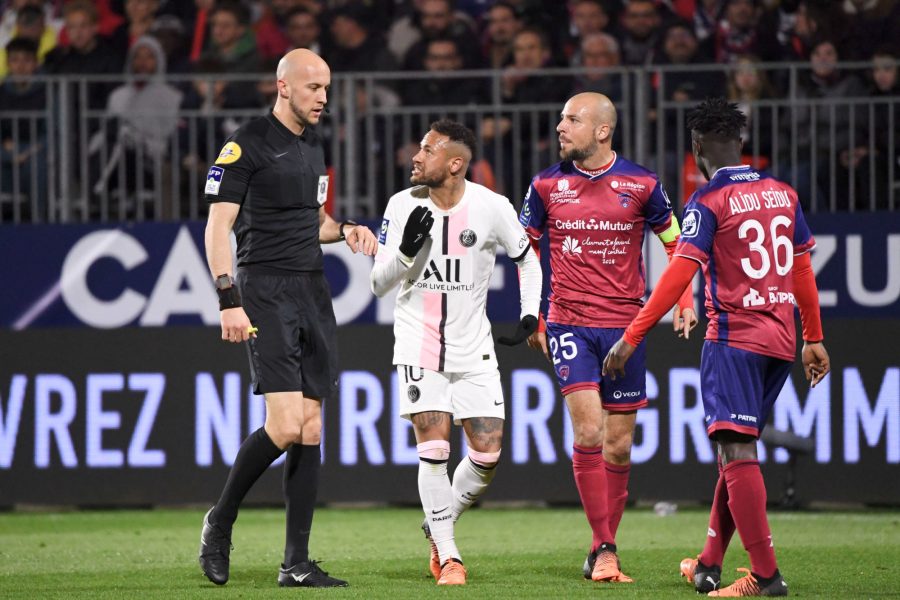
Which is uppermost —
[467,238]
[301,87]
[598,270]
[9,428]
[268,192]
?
[301,87]

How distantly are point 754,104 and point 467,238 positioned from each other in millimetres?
4293

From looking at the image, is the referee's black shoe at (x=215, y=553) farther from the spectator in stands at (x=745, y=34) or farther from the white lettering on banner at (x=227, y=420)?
the spectator in stands at (x=745, y=34)

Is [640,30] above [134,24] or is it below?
below

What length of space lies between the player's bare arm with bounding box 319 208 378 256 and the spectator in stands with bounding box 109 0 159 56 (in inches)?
258

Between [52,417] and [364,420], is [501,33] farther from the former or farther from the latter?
[52,417]

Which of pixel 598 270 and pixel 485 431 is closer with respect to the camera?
pixel 485 431

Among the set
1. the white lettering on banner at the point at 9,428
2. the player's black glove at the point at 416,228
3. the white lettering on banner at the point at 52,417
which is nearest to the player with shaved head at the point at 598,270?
the player's black glove at the point at 416,228

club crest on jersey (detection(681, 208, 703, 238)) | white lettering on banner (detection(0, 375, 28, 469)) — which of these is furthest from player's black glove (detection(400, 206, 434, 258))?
white lettering on banner (detection(0, 375, 28, 469))

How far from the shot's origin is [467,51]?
40.7ft

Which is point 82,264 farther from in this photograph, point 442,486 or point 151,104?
point 442,486

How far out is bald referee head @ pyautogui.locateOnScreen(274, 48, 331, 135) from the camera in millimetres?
6797

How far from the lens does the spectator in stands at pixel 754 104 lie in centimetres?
1072

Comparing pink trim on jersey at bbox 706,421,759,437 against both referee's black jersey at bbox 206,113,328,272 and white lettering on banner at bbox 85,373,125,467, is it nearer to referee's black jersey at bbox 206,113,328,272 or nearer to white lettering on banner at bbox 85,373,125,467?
referee's black jersey at bbox 206,113,328,272

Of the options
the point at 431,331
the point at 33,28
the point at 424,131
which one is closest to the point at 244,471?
the point at 431,331
